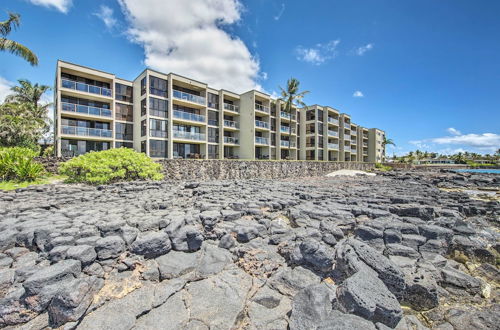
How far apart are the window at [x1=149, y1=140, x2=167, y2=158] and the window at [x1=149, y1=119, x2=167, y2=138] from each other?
2.82 ft

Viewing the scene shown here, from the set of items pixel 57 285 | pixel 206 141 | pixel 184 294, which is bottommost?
pixel 184 294

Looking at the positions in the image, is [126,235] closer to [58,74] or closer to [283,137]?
[58,74]

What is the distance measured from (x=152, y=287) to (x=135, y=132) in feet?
95.7

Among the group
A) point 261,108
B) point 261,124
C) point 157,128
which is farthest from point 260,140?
point 157,128

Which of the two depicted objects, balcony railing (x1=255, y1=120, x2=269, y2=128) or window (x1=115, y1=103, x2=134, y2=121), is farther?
balcony railing (x1=255, y1=120, x2=269, y2=128)

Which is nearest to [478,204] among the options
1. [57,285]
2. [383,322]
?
[383,322]

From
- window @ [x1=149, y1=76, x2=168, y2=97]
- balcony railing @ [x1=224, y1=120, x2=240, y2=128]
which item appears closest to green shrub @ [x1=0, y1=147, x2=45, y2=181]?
window @ [x1=149, y1=76, x2=168, y2=97]

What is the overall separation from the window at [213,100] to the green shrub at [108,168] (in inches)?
809

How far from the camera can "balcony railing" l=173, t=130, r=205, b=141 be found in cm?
2776

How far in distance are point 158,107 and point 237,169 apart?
46.2ft

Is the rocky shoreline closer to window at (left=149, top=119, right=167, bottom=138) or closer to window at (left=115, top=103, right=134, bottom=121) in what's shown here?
window at (left=149, top=119, right=167, bottom=138)

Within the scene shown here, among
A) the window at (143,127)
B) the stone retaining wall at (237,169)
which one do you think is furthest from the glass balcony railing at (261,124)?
the window at (143,127)

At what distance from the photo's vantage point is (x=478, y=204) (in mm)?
8703

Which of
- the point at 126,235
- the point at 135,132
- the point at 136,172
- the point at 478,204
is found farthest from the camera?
the point at 135,132
